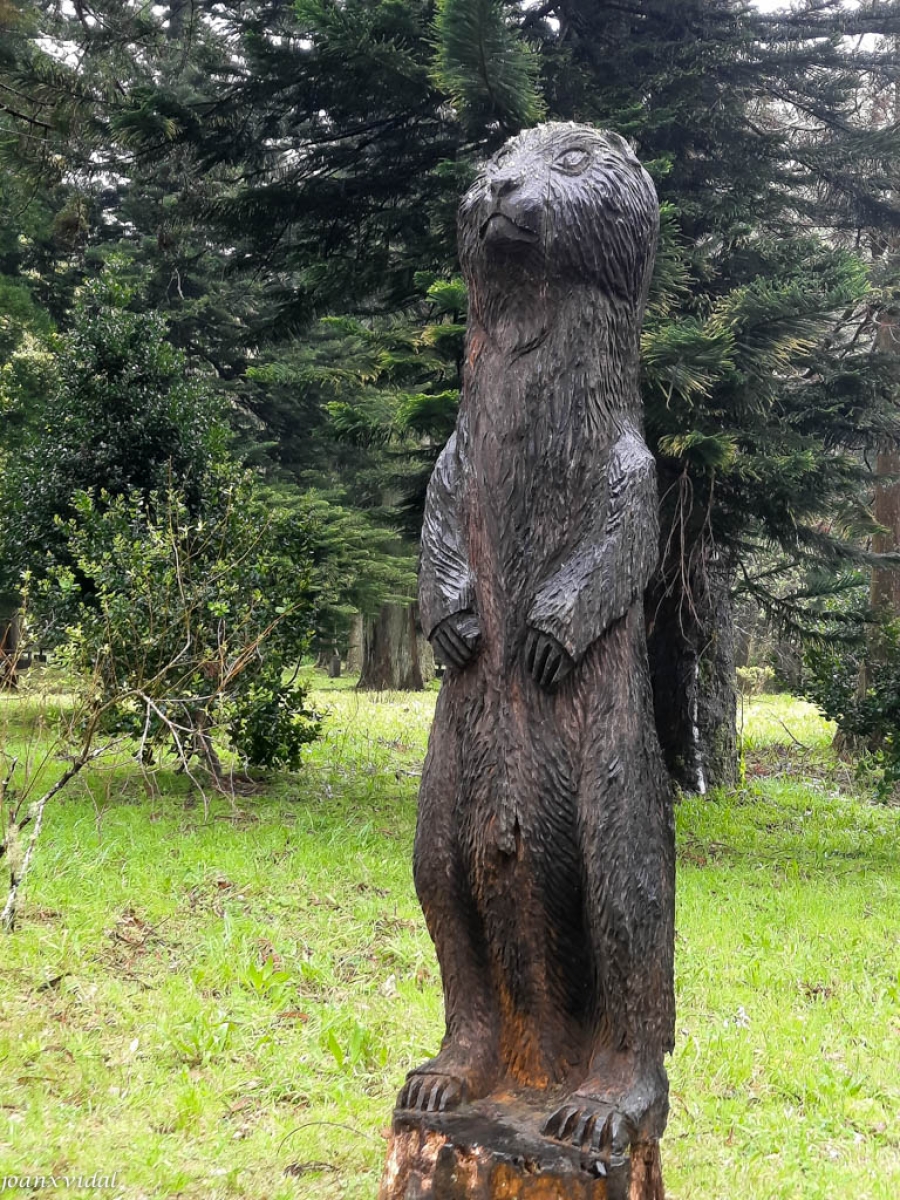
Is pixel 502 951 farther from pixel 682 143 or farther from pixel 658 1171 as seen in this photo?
pixel 682 143

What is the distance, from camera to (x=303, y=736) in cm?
883

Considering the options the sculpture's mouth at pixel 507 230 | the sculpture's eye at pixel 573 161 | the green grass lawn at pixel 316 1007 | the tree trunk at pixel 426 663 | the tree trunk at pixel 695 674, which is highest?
the sculpture's eye at pixel 573 161

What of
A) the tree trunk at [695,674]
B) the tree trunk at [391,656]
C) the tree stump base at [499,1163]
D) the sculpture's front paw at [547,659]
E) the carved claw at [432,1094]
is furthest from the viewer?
the tree trunk at [391,656]

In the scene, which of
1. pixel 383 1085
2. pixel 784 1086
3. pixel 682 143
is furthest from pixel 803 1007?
pixel 682 143

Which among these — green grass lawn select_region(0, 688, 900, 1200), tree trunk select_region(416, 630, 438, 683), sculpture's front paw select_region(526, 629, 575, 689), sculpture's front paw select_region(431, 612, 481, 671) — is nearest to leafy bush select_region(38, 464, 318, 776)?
green grass lawn select_region(0, 688, 900, 1200)

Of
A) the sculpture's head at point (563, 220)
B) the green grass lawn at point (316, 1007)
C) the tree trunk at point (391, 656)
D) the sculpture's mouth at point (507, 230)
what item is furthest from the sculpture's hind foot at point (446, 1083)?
the tree trunk at point (391, 656)

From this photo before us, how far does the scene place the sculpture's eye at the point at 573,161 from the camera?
123 inches

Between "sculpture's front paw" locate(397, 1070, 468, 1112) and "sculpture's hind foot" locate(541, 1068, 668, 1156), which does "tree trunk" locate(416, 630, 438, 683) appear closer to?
"sculpture's front paw" locate(397, 1070, 468, 1112)

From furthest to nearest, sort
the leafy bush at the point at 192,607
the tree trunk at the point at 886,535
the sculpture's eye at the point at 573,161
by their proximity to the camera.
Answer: the tree trunk at the point at 886,535 < the leafy bush at the point at 192,607 < the sculpture's eye at the point at 573,161

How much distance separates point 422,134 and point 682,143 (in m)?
1.99

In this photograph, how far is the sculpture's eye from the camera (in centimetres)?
312

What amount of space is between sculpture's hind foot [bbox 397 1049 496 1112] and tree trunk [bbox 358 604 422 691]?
17.9 meters

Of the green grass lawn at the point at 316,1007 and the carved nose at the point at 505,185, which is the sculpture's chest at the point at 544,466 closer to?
the carved nose at the point at 505,185

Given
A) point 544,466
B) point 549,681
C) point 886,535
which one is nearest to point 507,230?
point 544,466
